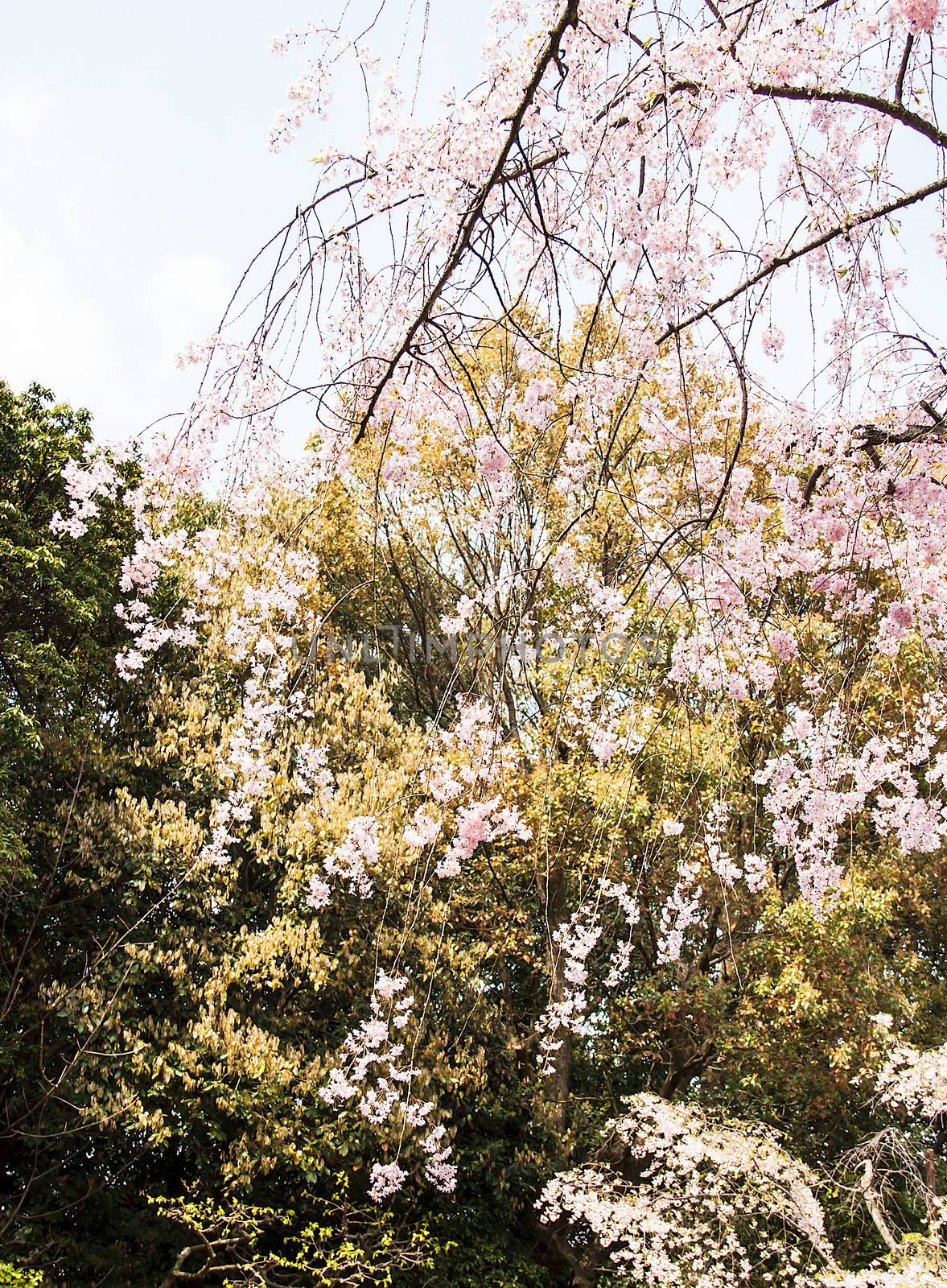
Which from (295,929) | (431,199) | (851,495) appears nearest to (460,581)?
(295,929)

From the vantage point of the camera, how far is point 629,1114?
22.5 feet

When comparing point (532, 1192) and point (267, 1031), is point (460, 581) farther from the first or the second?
point (532, 1192)

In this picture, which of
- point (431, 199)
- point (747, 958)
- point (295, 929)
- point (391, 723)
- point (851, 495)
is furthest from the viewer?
point (391, 723)

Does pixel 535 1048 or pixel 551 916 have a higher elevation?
pixel 551 916

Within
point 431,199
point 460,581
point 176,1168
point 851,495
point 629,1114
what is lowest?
point 176,1168

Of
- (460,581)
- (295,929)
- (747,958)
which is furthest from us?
(460,581)

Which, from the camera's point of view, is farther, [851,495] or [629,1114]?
[629,1114]

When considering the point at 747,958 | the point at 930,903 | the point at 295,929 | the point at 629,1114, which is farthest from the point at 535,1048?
the point at 930,903

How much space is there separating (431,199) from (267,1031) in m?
5.73

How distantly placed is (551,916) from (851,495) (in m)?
5.05

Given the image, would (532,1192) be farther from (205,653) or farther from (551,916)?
(205,653)

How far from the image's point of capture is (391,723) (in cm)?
757

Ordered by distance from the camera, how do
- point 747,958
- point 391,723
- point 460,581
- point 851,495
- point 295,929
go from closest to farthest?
1. point 851,495
2. point 295,929
3. point 747,958
4. point 391,723
5. point 460,581

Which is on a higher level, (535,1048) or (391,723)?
(391,723)
